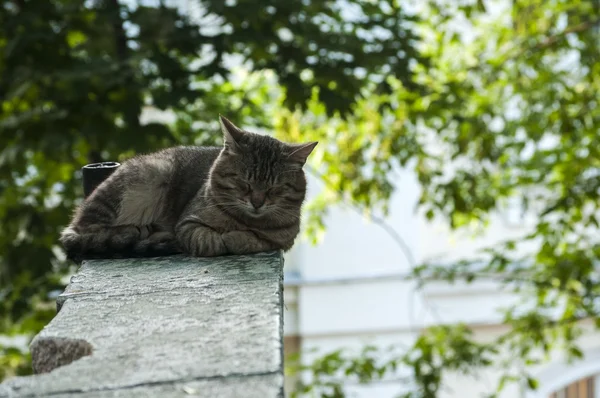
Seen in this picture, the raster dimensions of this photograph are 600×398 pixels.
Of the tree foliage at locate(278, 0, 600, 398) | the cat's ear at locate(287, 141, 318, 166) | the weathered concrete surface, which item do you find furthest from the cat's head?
the tree foliage at locate(278, 0, 600, 398)

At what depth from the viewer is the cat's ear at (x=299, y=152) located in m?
2.87

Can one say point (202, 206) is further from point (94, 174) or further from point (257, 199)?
point (94, 174)

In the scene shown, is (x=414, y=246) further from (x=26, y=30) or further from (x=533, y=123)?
(x=26, y=30)

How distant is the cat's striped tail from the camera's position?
2531mm

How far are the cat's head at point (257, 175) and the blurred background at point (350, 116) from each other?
4.31ft

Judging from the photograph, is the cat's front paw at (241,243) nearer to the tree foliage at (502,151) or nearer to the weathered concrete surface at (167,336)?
the weathered concrete surface at (167,336)

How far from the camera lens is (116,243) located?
8.39 feet

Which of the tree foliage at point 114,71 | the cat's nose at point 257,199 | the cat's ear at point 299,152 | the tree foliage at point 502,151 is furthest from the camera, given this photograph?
the tree foliage at point 502,151

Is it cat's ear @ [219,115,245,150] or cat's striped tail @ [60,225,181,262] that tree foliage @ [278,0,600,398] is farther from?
cat's striped tail @ [60,225,181,262]

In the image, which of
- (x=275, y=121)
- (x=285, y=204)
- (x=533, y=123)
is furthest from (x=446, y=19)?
(x=285, y=204)

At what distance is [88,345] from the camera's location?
4.77 feet

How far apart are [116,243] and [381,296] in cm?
656

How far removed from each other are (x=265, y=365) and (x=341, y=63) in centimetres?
337

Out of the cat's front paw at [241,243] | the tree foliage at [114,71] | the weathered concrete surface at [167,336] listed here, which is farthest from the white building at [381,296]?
the weathered concrete surface at [167,336]
